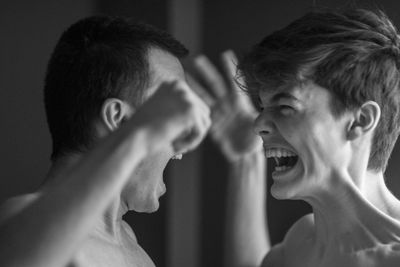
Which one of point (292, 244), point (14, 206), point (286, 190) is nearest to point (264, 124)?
point (286, 190)

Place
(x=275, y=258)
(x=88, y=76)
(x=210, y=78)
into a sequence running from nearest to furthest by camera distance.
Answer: (x=88, y=76) → (x=275, y=258) → (x=210, y=78)

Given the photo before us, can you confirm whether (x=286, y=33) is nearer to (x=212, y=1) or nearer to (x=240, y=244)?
(x=240, y=244)

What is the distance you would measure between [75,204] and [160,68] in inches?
24.9

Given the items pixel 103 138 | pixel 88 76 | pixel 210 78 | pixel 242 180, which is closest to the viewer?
pixel 103 138

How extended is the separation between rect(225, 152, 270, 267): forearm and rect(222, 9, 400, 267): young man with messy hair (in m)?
0.36

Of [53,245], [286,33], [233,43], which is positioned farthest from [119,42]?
[233,43]

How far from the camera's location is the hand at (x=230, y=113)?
198cm

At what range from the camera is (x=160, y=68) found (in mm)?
1608

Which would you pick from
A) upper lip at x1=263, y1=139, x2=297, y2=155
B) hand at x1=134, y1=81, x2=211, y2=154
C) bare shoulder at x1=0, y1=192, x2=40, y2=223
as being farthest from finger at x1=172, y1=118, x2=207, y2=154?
upper lip at x1=263, y1=139, x2=297, y2=155

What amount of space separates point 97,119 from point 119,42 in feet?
0.61

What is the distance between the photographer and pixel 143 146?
1071 mm

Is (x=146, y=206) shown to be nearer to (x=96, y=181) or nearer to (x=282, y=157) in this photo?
(x=282, y=157)

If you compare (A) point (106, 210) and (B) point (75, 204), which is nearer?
(B) point (75, 204)

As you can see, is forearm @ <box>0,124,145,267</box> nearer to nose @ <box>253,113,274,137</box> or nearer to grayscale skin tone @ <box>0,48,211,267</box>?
grayscale skin tone @ <box>0,48,211,267</box>
